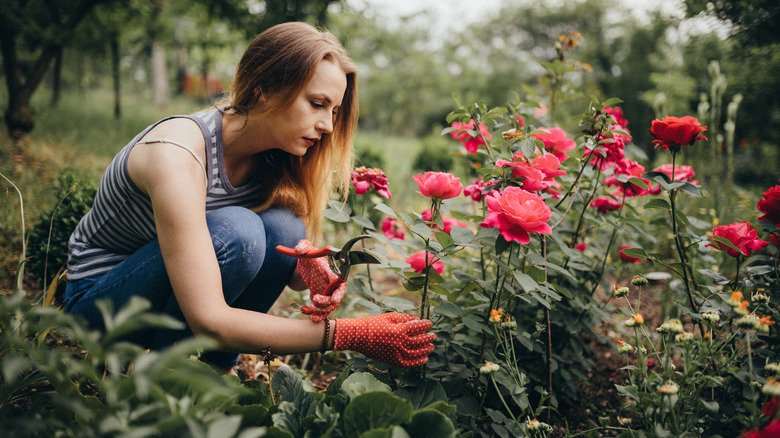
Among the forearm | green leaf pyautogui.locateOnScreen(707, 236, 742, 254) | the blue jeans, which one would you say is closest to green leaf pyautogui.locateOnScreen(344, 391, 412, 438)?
the forearm

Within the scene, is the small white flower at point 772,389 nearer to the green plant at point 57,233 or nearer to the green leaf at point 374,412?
the green leaf at point 374,412

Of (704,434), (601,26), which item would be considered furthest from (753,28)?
(601,26)

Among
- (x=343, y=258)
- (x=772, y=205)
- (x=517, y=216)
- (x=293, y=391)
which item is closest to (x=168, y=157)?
(x=343, y=258)

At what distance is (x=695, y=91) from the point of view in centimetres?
657

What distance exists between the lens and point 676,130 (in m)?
1.06

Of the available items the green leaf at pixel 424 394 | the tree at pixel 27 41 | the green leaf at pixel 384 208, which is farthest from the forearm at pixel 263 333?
the tree at pixel 27 41

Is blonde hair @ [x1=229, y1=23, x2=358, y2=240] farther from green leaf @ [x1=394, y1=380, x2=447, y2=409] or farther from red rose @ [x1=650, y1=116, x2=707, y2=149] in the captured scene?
red rose @ [x1=650, y1=116, x2=707, y2=149]

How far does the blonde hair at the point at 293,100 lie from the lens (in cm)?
127

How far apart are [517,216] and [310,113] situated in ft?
2.31

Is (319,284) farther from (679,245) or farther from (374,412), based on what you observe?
(679,245)

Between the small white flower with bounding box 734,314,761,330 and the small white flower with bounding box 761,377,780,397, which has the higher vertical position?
the small white flower with bounding box 734,314,761,330

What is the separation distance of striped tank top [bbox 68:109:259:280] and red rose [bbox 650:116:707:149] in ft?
4.05

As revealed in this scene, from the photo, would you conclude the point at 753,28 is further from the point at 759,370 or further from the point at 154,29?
the point at 154,29

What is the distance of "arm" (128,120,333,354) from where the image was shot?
992 millimetres
